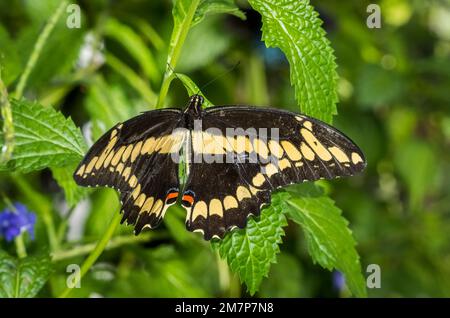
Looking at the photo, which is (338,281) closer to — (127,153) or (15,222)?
(15,222)

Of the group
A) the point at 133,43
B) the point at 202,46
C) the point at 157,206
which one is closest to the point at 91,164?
the point at 157,206

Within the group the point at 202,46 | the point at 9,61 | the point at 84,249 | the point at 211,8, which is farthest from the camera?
the point at 202,46

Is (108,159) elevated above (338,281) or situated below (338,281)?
below

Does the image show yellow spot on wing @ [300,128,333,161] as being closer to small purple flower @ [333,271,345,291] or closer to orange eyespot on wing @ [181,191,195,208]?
orange eyespot on wing @ [181,191,195,208]

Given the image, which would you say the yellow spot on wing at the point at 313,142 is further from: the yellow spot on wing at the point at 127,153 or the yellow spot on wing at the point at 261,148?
the yellow spot on wing at the point at 127,153

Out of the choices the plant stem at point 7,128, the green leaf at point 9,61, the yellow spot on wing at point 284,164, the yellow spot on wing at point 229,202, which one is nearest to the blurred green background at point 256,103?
the green leaf at point 9,61

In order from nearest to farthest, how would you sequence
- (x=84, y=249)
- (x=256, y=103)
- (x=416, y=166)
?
(x=84, y=249), (x=256, y=103), (x=416, y=166)

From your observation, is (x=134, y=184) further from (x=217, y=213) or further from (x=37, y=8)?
(x=37, y=8)
